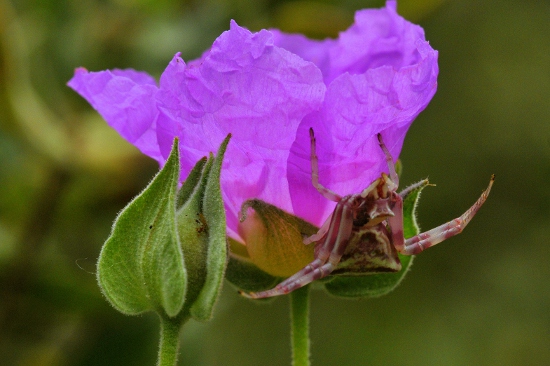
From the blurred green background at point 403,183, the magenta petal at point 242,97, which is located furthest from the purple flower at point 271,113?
the blurred green background at point 403,183

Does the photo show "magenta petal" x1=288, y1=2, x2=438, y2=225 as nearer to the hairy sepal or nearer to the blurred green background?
the hairy sepal

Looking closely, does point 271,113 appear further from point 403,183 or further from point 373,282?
point 403,183

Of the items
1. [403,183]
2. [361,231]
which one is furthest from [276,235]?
[403,183]

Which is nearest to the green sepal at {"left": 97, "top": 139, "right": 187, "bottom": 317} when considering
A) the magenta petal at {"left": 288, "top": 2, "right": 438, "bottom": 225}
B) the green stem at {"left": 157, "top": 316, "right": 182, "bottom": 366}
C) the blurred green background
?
the green stem at {"left": 157, "top": 316, "right": 182, "bottom": 366}

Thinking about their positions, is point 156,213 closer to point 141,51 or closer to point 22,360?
point 22,360

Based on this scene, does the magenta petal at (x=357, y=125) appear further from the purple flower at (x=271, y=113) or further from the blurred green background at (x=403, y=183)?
the blurred green background at (x=403, y=183)
